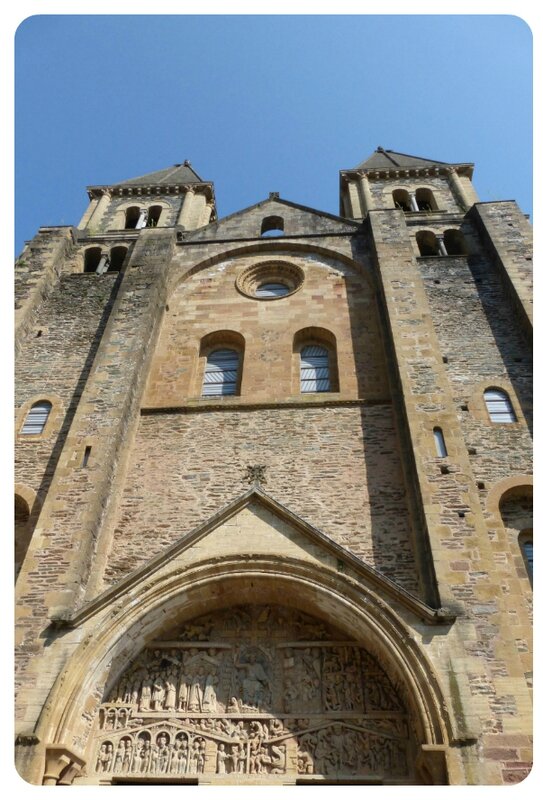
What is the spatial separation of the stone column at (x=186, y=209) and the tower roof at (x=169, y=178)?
0.85m

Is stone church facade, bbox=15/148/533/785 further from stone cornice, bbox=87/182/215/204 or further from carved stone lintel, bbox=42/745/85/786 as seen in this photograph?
stone cornice, bbox=87/182/215/204

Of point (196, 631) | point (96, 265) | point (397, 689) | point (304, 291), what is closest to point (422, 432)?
point (397, 689)

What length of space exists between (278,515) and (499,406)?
15.9ft

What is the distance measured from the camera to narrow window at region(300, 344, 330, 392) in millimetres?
12398

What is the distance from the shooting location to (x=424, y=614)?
7570 millimetres

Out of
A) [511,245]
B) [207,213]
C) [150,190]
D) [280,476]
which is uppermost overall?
[150,190]

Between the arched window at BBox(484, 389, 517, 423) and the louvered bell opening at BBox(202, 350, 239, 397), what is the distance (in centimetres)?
483

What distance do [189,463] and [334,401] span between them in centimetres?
288

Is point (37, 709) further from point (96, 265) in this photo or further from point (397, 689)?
point (96, 265)

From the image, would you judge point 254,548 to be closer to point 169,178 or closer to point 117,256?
point 117,256

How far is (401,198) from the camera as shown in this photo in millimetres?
21328

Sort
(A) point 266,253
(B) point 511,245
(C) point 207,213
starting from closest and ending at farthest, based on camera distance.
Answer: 1. (B) point 511,245
2. (A) point 266,253
3. (C) point 207,213

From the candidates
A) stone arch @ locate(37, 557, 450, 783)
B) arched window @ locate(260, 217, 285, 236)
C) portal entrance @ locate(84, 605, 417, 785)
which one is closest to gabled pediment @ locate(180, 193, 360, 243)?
arched window @ locate(260, 217, 285, 236)

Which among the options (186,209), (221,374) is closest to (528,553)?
(221,374)
